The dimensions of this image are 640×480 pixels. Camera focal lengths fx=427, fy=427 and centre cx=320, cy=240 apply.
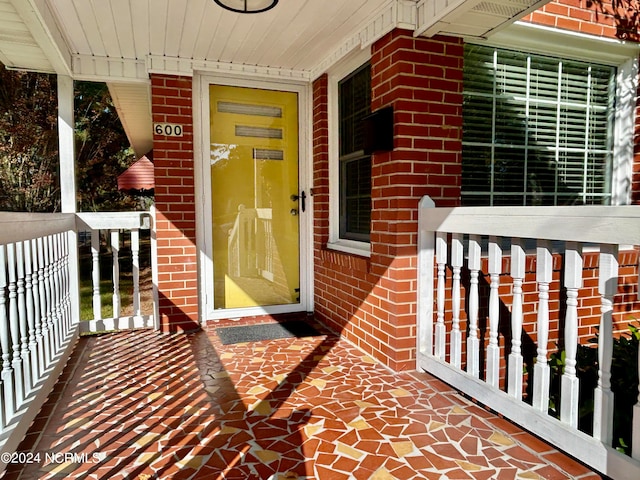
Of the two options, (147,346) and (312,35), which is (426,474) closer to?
(147,346)

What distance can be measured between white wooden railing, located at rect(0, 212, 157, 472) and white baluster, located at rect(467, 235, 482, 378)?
7.25 ft

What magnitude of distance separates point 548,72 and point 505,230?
6.93 ft

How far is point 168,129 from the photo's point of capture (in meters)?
3.71

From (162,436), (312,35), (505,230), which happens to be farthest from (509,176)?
(162,436)

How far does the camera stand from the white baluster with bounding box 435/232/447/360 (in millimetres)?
2604

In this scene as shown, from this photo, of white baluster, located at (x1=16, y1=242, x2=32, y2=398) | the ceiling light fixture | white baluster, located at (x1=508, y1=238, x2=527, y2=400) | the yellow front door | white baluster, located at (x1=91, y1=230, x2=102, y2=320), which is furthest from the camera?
the yellow front door

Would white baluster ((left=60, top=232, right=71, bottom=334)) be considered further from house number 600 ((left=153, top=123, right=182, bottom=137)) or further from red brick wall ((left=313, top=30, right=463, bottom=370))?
red brick wall ((left=313, top=30, right=463, bottom=370))

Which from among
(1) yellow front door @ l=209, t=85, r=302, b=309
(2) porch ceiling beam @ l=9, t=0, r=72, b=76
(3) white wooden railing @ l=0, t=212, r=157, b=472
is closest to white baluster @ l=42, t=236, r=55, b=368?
(3) white wooden railing @ l=0, t=212, r=157, b=472

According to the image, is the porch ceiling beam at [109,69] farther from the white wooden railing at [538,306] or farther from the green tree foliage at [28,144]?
the green tree foliage at [28,144]

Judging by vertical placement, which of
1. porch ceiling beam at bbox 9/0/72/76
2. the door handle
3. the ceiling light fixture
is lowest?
the door handle

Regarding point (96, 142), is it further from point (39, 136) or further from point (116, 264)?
point (116, 264)

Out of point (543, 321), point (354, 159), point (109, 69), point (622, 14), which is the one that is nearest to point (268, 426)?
point (543, 321)

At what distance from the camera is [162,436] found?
2.03m

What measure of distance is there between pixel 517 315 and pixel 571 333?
0.29 meters
